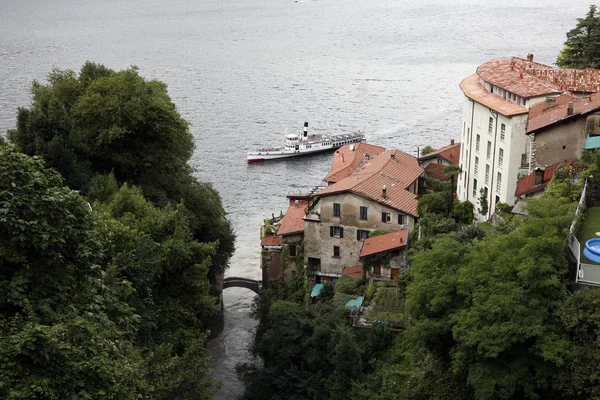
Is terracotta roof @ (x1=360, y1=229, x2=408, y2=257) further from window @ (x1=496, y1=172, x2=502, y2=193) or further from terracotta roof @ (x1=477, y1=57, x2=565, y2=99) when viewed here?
terracotta roof @ (x1=477, y1=57, x2=565, y2=99)

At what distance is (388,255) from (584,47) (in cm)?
3701

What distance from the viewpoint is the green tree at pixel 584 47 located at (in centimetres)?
7144

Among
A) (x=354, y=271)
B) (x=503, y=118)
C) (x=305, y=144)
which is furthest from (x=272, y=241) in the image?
(x=305, y=144)

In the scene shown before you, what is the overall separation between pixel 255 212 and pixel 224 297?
17900 mm

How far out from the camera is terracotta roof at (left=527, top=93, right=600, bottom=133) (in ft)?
137

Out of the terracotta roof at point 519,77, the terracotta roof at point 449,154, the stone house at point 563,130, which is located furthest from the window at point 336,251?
the terracotta roof at point 449,154

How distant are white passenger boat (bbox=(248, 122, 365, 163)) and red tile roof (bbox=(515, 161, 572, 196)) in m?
55.6

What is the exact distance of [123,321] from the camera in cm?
2275

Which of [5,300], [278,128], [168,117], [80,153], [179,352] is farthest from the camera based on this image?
[278,128]

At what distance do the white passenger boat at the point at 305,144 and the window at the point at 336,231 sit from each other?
45.7 meters

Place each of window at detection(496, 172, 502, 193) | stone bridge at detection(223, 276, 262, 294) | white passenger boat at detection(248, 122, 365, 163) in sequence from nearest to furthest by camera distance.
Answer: window at detection(496, 172, 502, 193) < stone bridge at detection(223, 276, 262, 294) < white passenger boat at detection(248, 122, 365, 163)

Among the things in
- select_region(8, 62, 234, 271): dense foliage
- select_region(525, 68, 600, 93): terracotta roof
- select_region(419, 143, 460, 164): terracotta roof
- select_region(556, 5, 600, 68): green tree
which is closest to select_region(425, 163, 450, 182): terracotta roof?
select_region(419, 143, 460, 164): terracotta roof

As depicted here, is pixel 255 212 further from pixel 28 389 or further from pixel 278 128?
pixel 28 389

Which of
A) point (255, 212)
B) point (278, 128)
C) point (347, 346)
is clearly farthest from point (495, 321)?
point (278, 128)
